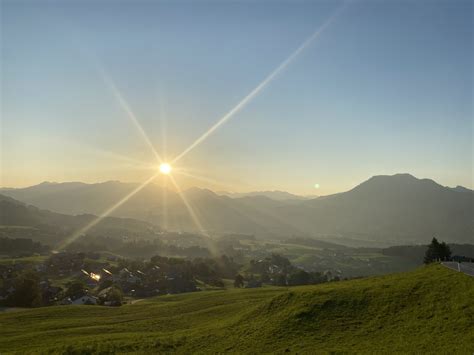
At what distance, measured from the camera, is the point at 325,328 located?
40906 mm

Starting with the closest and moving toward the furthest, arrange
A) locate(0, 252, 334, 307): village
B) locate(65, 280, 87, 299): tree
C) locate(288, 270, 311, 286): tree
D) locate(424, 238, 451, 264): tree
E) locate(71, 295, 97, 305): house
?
1. locate(424, 238, 451, 264): tree
2. locate(0, 252, 334, 307): village
3. locate(71, 295, 97, 305): house
4. locate(65, 280, 87, 299): tree
5. locate(288, 270, 311, 286): tree

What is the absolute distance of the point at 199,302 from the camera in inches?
3127

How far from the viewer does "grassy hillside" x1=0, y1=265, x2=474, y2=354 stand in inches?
1330

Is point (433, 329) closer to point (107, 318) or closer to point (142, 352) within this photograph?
point (142, 352)

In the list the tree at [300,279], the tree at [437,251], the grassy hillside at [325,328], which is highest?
the tree at [437,251]

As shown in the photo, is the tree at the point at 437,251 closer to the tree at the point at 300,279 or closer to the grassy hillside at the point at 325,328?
the grassy hillside at the point at 325,328

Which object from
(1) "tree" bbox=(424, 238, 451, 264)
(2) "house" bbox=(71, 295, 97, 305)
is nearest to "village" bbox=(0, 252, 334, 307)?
(2) "house" bbox=(71, 295, 97, 305)

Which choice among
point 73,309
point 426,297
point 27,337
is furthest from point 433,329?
point 73,309

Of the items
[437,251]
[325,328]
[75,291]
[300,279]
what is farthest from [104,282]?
[325,328]

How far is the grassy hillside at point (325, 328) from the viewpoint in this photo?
33.8 metres

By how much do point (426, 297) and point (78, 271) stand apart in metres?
189

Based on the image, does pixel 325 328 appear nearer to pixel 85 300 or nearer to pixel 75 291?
pixel 85 300

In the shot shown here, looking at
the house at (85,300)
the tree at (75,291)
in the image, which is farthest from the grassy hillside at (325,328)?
the tree at (75,291)

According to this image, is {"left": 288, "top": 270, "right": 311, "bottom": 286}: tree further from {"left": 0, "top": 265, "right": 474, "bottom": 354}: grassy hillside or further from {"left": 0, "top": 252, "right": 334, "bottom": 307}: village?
{"left": 0, "top": 265, "right": 474, "bottom": 354}: grassy hillside
